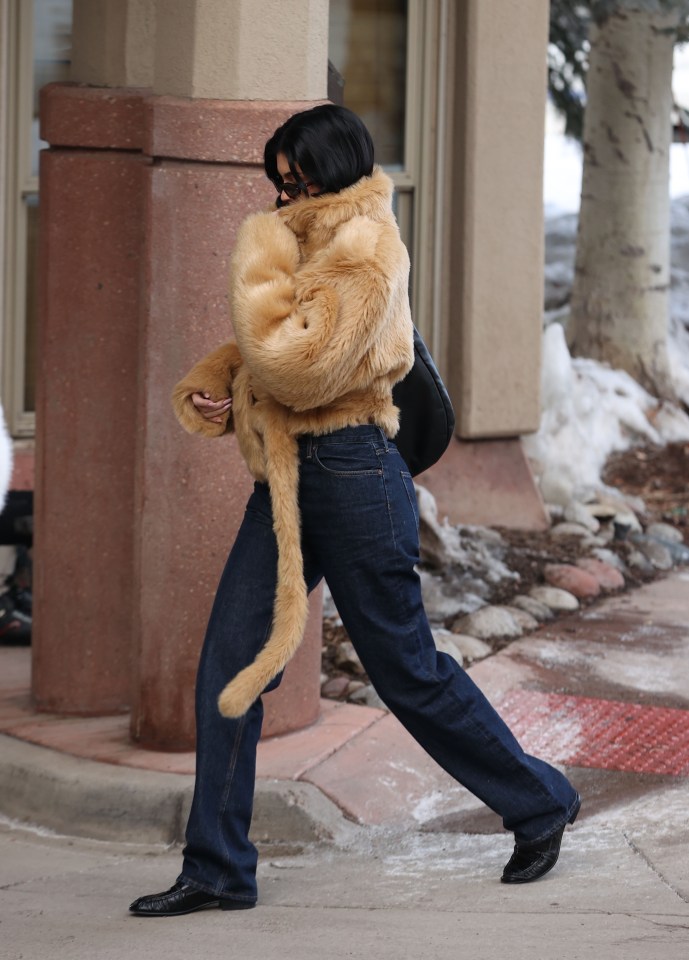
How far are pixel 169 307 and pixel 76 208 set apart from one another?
73cm

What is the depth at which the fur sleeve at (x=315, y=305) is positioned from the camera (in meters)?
3.78

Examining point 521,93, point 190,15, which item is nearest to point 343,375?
point 190,15

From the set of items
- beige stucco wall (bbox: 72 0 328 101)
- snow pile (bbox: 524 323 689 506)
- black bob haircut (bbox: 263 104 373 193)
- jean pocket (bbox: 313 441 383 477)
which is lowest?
snow pile (bbox: 524 323 689 506)

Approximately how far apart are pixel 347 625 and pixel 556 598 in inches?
137

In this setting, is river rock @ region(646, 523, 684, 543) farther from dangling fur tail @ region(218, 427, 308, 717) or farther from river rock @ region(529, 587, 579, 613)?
dangling fur tail @ region(218, 427, 308, 717)

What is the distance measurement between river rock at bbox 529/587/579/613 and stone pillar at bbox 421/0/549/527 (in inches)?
51.4

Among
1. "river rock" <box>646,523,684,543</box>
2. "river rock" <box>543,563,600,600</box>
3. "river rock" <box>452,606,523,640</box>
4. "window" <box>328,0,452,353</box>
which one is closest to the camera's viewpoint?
"river rock" <box>452,606,523,640</box>

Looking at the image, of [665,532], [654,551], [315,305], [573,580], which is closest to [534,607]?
[573,580]

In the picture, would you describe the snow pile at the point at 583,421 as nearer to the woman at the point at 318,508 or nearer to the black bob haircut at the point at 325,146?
the woman at the point at 318,508

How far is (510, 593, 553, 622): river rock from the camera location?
7.20 meters

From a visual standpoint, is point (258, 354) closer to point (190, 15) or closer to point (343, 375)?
point (343, 375)

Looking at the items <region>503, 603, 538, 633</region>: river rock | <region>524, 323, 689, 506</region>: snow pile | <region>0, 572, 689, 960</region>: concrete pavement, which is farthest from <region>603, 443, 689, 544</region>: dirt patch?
<region>0, 572, 689, 960</region>: concrete pavement

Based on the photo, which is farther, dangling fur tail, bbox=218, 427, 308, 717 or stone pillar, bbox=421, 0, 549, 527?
stone pillar, bbox=421, 0, 549, 527

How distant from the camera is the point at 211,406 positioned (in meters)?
4.16
